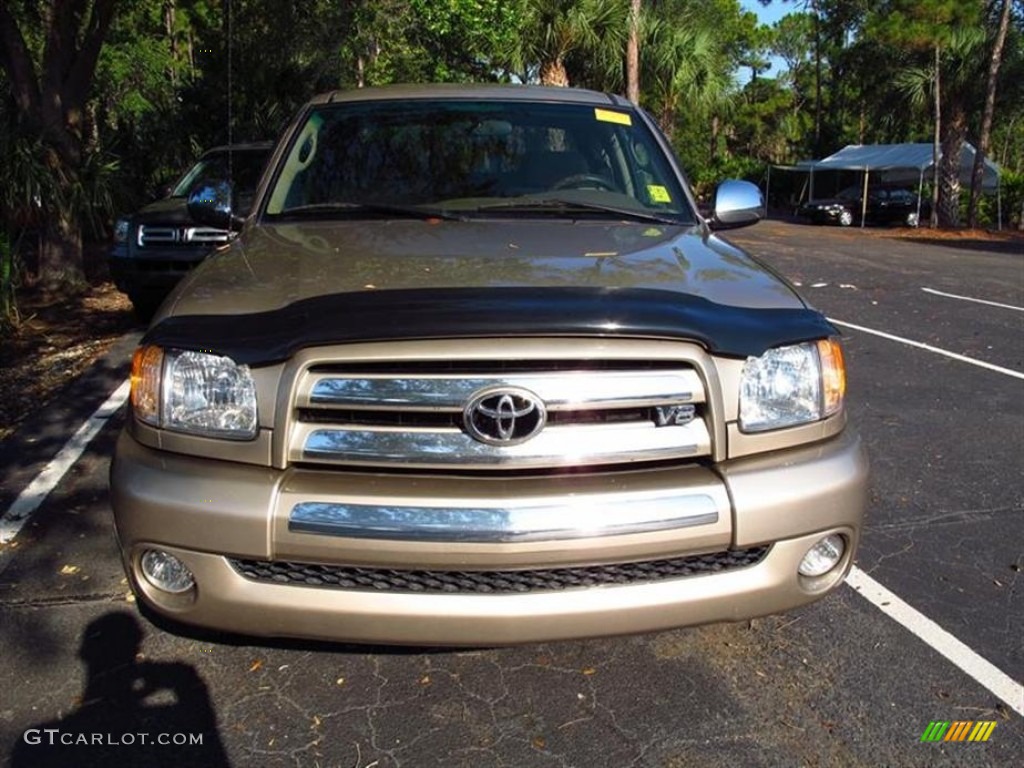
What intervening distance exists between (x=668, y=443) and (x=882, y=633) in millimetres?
1333

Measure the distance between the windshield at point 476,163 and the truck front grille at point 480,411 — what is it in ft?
4.32

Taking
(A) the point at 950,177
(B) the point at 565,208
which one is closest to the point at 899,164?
(A) the point at 950,177

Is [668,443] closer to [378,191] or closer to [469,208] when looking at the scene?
[469,208]

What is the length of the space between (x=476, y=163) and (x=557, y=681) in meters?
2.12

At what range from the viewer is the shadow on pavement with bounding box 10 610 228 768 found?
8.05 ft

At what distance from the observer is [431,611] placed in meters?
2.21

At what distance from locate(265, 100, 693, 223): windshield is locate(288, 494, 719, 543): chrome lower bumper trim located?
156cm

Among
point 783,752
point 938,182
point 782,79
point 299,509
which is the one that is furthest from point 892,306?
point 782,79

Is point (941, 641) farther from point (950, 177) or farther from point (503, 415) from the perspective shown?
point (950, 177)

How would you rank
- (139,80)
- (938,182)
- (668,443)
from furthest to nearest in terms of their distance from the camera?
(938,182) → (139,80) → (668,443)

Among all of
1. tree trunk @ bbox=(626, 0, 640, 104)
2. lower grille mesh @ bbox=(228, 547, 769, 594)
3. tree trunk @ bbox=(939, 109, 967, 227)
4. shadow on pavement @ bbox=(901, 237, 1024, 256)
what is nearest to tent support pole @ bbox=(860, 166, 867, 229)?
tree trunk @ bbox=(939, 109, 967, 227)

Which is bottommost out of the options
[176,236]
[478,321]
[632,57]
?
[176,236]

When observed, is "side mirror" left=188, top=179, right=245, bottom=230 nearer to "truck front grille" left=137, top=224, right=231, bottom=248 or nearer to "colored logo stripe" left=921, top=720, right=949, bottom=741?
"colored logo stripe" left=921, top=720, right=949, bottom=741

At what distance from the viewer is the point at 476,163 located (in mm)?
3799
